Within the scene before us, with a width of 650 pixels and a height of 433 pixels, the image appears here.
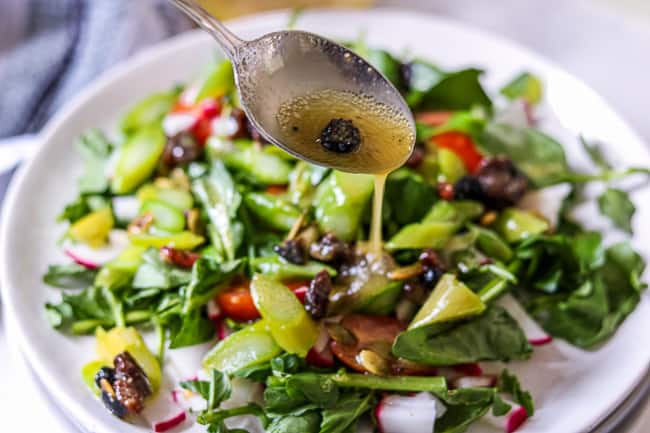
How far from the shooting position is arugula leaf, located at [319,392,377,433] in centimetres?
221

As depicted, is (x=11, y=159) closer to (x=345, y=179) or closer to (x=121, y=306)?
(x=121, y=306)

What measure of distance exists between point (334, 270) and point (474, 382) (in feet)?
1.73

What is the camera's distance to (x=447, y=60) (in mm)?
3605

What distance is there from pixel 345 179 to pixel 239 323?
561 mm

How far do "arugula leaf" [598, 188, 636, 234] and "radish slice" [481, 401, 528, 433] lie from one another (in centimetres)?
86

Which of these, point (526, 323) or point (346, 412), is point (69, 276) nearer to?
point (346, 412)

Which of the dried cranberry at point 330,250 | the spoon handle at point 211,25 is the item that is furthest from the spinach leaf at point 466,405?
the spoon handle at point 211,25

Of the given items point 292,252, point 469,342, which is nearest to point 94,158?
point 292,252

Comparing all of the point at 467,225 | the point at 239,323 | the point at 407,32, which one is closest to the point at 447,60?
the point at 407,32

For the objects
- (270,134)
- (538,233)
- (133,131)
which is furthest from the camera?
(133,131)

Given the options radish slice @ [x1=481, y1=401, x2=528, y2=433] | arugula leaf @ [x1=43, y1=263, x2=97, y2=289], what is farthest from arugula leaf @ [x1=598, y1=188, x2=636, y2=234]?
arugula leaf @ [x1=43, y1=263, x2=97, y2=289]

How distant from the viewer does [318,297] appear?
7.88ft

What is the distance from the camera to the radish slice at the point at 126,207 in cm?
297

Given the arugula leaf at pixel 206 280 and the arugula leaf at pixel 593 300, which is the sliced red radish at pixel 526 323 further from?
the arugula leaf at pixel 206 280
